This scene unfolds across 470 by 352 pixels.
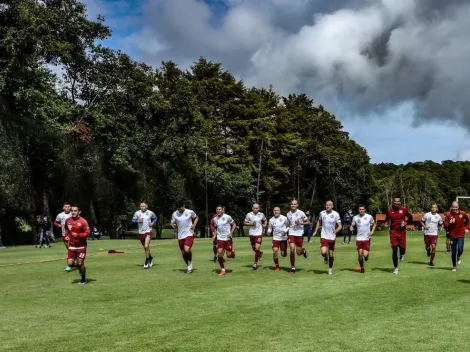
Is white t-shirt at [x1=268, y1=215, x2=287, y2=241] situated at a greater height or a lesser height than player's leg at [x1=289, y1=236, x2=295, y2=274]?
greater

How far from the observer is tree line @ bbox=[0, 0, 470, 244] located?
38.0m

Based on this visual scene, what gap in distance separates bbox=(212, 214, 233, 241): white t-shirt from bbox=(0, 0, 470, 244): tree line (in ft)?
78.1

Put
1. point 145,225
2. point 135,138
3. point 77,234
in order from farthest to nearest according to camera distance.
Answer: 1. point 135,138
2. point 145,225
3. point 77,234

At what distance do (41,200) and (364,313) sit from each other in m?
37.2

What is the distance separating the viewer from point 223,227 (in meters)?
17.9

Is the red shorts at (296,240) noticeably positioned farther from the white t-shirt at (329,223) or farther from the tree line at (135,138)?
the tree line at (135,138)

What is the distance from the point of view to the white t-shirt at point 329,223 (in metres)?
17.4

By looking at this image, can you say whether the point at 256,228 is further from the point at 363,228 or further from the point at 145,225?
the point at 145,225

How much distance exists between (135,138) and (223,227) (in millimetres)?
31872

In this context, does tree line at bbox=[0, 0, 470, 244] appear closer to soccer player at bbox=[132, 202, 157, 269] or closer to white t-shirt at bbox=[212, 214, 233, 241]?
soccer player at bbox=[132, 202, 157, 269]

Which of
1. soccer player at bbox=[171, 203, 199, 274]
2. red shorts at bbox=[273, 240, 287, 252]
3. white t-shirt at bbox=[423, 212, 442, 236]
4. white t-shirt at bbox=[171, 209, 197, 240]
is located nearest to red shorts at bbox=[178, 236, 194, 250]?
Result: soccer player at bbox=[171, 203, 199, 274]

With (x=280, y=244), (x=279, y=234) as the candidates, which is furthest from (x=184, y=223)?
(x=280, y=244)

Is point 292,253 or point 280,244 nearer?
point 292,253

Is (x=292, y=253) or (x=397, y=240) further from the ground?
(x=397, y=240)
